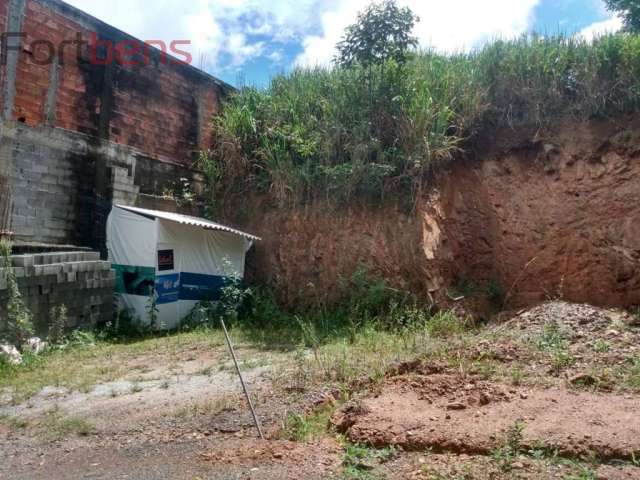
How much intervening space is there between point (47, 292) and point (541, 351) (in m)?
5.78

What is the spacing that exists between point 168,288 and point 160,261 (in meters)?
0.44

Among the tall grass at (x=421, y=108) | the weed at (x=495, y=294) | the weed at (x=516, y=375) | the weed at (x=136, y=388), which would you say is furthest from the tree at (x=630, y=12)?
the weed at (x=136, y=388)

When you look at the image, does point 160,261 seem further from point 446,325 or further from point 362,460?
point 362,460

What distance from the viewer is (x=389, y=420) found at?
3.56 m

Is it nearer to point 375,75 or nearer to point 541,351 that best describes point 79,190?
point 375,75

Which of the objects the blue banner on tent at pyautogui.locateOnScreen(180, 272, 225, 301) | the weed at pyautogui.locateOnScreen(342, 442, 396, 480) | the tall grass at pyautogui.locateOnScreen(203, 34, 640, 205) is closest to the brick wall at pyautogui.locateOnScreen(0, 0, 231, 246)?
the blue banner on tent at pyautogui.locateOnScreen(180, 272, 225, 301)

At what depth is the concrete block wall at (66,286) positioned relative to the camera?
631 centimetres

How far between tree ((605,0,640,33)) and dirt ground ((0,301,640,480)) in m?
6.48

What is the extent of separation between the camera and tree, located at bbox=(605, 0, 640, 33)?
919cm

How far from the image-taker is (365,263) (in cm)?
782

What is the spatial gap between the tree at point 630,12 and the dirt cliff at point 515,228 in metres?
3.02

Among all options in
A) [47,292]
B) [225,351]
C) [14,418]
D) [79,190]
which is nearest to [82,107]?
[79,190]

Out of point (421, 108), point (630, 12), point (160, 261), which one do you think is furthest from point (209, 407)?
point (630, 12)

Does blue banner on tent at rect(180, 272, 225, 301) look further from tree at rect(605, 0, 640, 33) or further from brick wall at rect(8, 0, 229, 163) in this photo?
tree at rect(605, 0, 640, 33)
